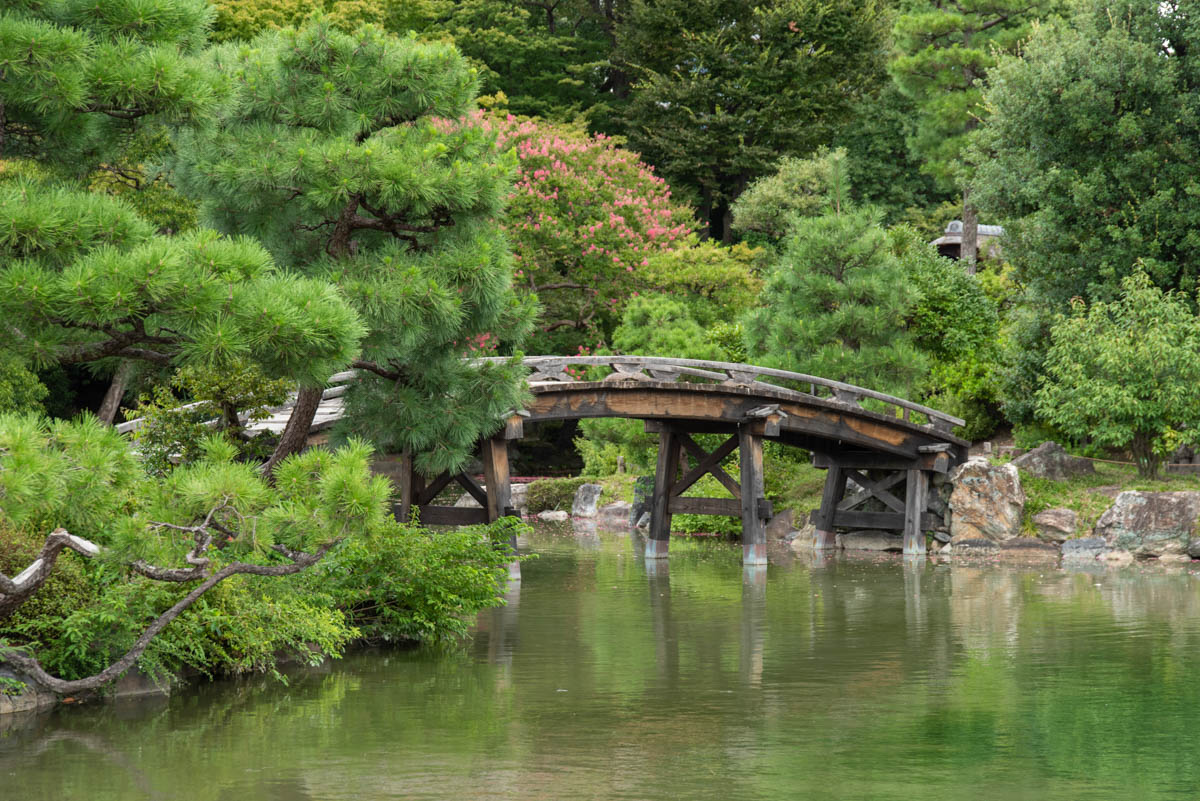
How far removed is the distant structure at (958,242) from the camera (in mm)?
35719

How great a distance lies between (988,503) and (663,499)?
5.36 meters

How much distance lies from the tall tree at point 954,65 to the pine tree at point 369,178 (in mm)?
20687

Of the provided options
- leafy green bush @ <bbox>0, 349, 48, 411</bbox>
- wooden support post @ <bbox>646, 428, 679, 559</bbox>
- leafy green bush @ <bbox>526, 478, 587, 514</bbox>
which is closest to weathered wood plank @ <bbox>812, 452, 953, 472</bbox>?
wooden support post @ <bbox>646, 428, 679, 559</bbox>

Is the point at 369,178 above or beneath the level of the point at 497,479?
above

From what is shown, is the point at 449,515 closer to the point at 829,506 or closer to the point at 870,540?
the point at 829,506

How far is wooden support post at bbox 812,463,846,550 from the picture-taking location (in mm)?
24859

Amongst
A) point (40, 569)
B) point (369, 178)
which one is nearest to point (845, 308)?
point (369, 178)

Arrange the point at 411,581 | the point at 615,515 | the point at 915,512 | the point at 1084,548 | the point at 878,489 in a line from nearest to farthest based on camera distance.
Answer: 1. the point at 411,581
2. the point at 1084,548
3. the point at 915,512
4. the point at 878,489
5. the point at 615,515

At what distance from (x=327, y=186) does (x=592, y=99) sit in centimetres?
3090

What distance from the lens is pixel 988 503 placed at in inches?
933

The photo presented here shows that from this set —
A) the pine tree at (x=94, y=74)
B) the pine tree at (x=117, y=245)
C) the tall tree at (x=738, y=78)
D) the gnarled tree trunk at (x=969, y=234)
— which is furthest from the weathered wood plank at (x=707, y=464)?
A: the tall tree at (x=738, y=78)

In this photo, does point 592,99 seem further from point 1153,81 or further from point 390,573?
point 390,573

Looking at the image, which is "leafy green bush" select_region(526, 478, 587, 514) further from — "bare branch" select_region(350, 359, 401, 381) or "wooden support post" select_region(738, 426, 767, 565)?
"bare branch" select_region(350, 359, 401, 381)

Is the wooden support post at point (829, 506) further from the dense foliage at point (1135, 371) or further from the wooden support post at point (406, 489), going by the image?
the wooden support post at point (406, 489)
